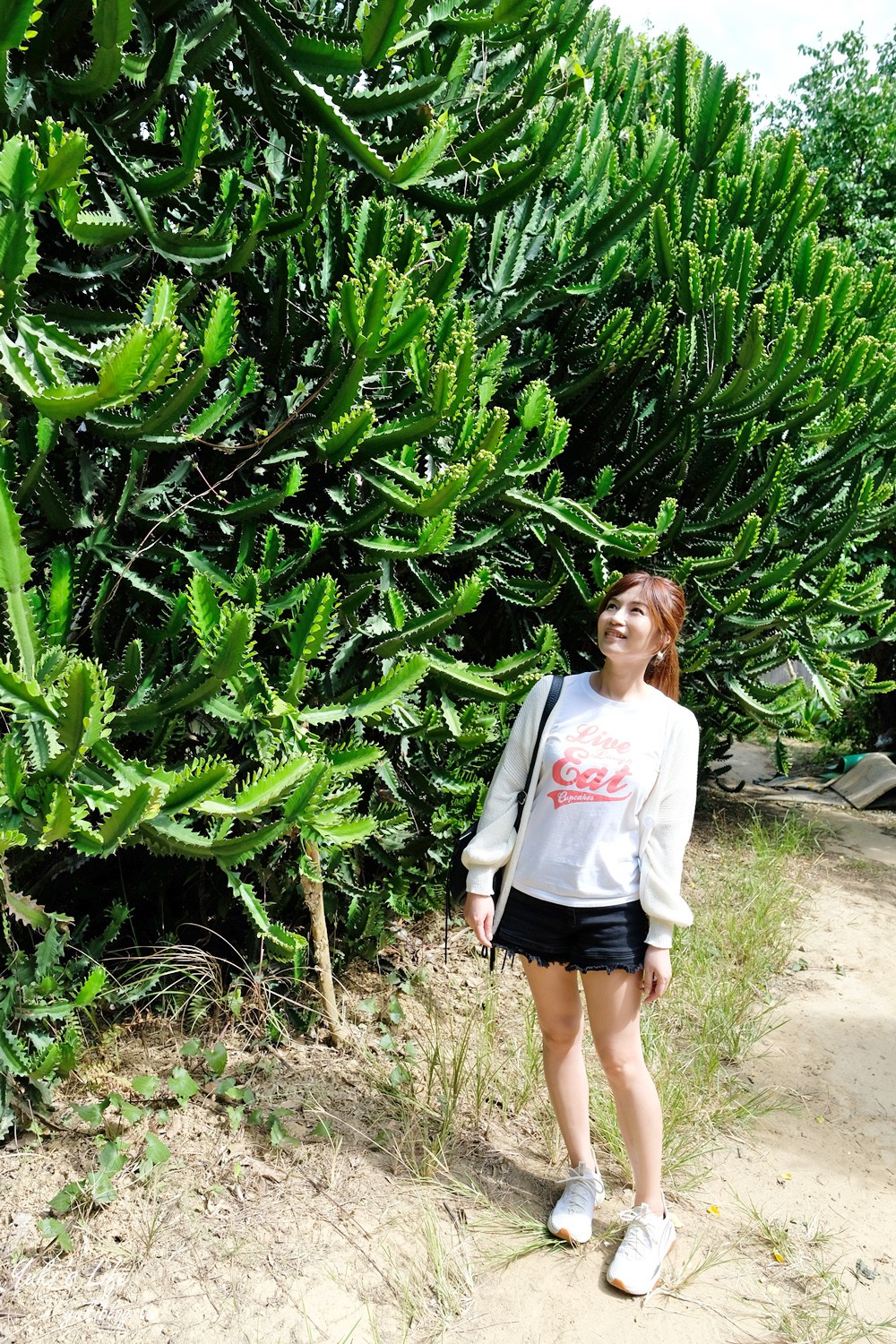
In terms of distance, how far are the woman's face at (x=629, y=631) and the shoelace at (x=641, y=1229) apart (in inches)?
56.6

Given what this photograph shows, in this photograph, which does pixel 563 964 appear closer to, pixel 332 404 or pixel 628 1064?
pixel 628 1064

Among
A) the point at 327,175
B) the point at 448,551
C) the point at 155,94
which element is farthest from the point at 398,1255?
the point at 155,94

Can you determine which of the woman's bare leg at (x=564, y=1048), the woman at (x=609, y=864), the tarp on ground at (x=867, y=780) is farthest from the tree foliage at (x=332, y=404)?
the tarp on ground at (x=867, y=780)

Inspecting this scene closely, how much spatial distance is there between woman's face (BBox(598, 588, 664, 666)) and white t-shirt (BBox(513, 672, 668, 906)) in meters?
0.13

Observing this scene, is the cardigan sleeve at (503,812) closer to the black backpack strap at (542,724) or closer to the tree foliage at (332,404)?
the black backpack strap at (542,724)

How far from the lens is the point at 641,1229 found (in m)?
2.48

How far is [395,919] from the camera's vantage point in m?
4.18

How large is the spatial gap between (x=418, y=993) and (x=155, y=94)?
3.21 metres

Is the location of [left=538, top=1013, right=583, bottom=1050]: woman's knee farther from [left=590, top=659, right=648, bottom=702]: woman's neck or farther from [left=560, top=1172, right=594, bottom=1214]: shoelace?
[left=590, top=659, right=648, bottom=702]: woman's neck

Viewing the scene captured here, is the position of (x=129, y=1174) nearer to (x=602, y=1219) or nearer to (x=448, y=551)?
(x=602, y=1219)

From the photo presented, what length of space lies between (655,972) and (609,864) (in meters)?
0.28

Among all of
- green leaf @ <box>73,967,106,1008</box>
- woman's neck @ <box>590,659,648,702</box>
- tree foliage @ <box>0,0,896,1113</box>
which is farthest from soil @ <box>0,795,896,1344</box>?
woman's neck @ <box>590,659,648,702</box>

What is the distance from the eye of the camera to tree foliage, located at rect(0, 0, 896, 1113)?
2.33 metres

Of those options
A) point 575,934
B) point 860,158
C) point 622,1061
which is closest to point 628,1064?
point 622,1061
